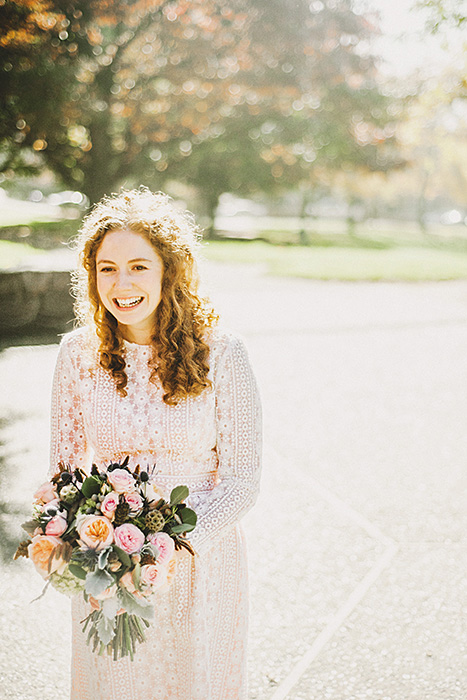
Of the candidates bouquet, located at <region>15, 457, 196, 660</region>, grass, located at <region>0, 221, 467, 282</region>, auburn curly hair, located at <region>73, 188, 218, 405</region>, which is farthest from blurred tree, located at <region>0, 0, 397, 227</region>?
bouquet, located at <region>15, 457, 196, 660</region>

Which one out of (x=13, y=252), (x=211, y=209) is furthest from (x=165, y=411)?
(x=211, y=209)

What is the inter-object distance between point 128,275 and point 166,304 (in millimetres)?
156

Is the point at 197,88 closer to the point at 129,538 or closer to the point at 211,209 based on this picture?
the point at 129,538

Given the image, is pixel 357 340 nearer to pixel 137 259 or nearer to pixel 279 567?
pixel 279 567

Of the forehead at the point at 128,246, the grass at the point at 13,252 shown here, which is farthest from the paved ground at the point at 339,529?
the grass at the point at 13,252

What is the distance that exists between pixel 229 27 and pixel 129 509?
1383 centimetres

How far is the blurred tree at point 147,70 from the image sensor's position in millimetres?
11352

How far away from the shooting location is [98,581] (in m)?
1.69

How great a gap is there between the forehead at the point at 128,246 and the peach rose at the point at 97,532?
2.57 ft

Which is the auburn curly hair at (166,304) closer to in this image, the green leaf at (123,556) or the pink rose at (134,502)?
the pink rose at (134,502)

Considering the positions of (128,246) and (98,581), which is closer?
(98,581)

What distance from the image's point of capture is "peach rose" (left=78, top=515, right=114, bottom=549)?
1734 mm

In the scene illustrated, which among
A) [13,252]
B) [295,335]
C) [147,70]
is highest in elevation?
[147,70]

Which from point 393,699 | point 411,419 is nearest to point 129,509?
point 393,699
